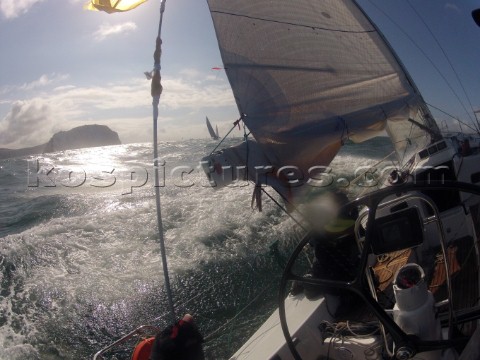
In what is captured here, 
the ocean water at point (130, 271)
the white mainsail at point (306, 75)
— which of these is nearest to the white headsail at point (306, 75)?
the white mainsail at point (306, 75)

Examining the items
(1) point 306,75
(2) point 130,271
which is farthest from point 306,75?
(2) point 130,271

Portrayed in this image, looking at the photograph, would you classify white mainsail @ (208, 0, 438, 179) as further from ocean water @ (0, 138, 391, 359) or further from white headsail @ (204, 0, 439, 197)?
ocean water @ (0, 138, 391, 359)

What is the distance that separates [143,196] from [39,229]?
13.4ft

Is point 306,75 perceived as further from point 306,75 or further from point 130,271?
point 130,271

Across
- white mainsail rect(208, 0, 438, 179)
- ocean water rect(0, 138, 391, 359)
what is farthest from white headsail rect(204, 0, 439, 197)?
ocean water rect(0, 138, 391, 359)

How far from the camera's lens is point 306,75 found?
A: 389 cm

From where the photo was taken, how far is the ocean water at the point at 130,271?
4.84m

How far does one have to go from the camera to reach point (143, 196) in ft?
41.4

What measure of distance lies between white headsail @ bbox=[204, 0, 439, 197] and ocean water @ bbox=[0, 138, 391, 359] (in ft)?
7.49

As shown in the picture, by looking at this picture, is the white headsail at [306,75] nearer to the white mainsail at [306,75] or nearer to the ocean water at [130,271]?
the white mainsail at [306,75]

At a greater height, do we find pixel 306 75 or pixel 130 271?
pixel 306 75

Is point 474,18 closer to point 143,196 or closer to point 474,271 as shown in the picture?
point 474,271

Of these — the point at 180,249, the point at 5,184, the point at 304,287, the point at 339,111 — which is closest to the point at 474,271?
the point at 304,287

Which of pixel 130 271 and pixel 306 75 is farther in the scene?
pixel 130 271
